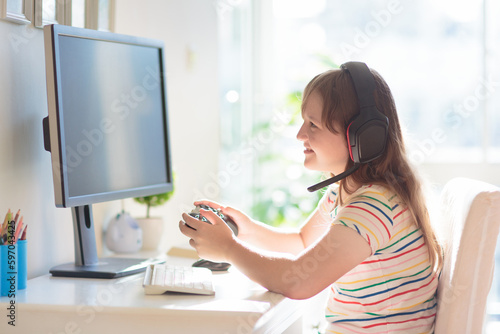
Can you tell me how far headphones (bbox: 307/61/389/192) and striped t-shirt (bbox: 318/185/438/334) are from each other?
0.24 ft

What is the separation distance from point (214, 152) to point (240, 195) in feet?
1.64

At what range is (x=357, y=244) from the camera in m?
1.05

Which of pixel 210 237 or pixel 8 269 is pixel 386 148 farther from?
pixel 8 269

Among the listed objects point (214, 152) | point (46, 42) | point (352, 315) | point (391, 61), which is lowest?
point (352, 315)

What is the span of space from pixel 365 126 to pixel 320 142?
0.14 metres

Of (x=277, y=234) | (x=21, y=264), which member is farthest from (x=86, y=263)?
(x=277, y=234)

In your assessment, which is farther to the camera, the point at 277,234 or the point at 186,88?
the point at 186,88

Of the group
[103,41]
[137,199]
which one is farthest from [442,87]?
[103,41]

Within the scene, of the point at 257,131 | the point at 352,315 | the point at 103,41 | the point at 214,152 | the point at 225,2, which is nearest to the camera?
the point at 352,315

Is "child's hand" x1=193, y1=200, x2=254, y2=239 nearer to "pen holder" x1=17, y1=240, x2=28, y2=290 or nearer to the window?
"pen holder" x1=17, y1=240, x2=28, y2=290

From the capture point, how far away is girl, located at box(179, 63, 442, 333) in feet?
3.48

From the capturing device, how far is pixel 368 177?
1.20m

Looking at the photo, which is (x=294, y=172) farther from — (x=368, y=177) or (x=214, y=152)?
(x=368, y=177)

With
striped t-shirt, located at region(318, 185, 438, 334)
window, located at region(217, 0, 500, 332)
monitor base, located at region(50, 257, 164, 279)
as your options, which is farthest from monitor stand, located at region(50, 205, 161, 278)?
window, located at region(217, 0, 500, 332)
